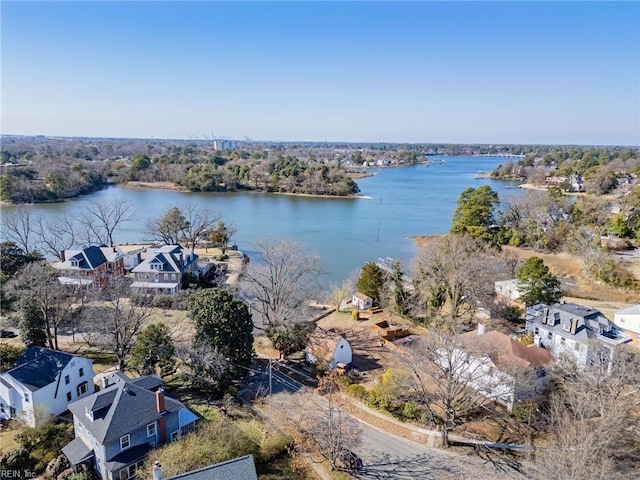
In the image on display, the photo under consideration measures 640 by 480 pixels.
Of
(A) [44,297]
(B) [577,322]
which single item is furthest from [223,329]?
(B) [577,322]

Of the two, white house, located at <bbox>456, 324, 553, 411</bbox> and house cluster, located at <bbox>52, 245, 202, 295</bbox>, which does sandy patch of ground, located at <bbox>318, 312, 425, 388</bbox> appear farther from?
house cluster, located at <bbox>52, 245, 202, 295</bbox>

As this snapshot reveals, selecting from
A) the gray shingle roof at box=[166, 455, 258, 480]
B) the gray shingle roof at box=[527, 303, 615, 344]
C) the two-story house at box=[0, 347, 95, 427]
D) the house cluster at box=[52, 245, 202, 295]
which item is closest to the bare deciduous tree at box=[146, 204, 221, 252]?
the house cluster at box=[52, 245, 202, 295]

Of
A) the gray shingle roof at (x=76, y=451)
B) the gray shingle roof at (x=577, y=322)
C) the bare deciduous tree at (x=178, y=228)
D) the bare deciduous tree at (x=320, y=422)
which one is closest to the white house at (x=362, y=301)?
the gray shingle roof at (x=577, y=322)

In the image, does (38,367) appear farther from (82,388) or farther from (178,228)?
(178,228)

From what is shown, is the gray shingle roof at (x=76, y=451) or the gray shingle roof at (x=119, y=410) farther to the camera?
the gray shingle roof at (x=76, y=451)

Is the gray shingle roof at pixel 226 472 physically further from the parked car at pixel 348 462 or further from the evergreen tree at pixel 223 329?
the evergreen tree at pixel 223 329
